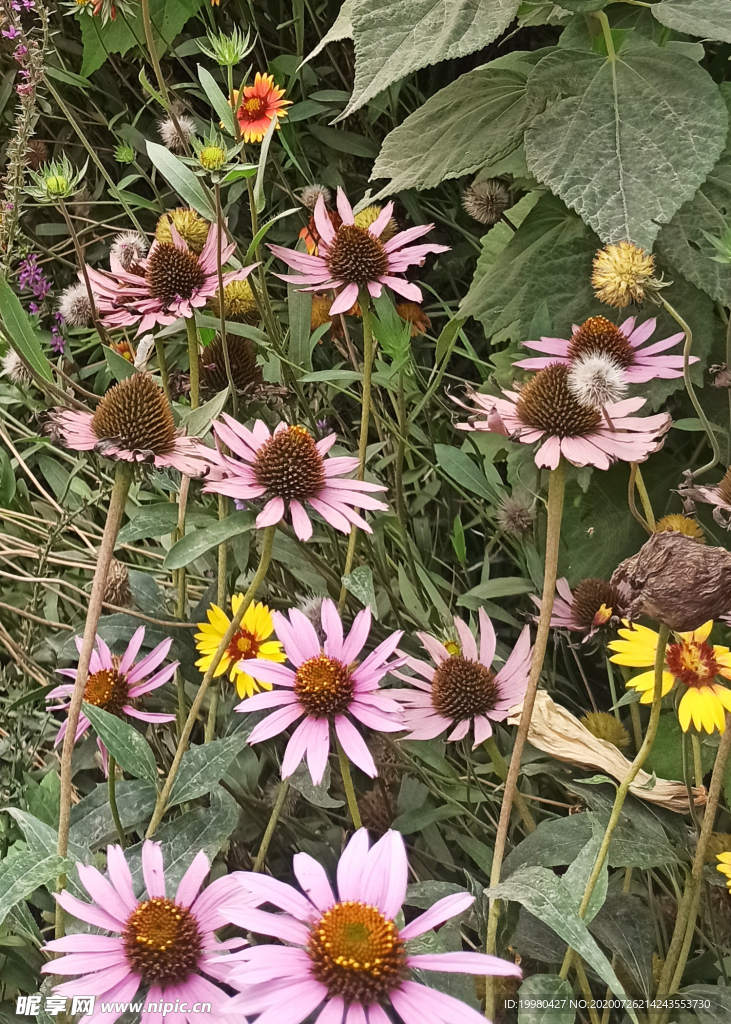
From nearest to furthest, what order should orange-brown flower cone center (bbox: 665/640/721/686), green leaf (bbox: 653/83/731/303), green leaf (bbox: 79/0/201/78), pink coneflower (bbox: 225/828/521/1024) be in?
pink coneflower (bbox: 225/828/521/1024) → orange-brown flower cone center (bbox: 665/640/721/686) → green leaf (bbox: 653/83/731/303) → green leaf (bbox: 79/0/201/78)

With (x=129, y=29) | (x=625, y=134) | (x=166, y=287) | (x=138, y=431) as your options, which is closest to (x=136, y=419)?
(x=138, y=431)

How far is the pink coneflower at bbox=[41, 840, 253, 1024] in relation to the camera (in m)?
0.29

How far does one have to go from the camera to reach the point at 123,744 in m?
0.34

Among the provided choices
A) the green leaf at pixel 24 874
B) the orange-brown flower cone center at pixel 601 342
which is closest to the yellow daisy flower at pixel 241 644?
the green leaf at pixel 24 874

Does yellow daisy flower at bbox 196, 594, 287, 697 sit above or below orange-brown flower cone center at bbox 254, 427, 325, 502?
below

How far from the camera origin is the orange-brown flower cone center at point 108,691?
0.40 m

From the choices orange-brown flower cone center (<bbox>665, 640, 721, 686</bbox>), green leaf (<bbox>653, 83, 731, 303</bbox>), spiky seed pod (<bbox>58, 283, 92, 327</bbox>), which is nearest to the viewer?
orange-brown flower cone center (<bbox>665, 640, 721, 686</bbox>)

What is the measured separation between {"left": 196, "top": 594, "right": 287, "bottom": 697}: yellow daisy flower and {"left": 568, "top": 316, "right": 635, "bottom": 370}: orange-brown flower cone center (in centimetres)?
22

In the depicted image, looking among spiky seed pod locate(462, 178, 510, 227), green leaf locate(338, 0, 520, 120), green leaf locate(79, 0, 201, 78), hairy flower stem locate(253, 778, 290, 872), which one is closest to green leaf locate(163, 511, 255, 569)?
hairy flower stem locate(253, 778, 290, 872)

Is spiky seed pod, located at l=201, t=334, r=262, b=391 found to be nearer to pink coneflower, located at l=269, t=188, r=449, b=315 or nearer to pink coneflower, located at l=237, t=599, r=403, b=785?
pink coneflower, located at l=269, t=188, r=449, b=315

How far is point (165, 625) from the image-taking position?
1.47 feet

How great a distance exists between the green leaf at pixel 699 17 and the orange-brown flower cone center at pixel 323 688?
0.39 meters

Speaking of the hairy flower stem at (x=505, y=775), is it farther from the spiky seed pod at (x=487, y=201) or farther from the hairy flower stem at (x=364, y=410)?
the spiky seed pod at (x=487, y=201)

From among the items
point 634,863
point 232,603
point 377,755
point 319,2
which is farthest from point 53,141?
point 634,863
